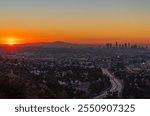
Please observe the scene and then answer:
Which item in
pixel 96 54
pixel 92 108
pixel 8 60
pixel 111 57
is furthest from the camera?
pixel 111 57

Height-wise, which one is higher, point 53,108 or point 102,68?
point 53,108

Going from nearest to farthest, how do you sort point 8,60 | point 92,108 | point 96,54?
point 92,108 < point 8,60 < point 96,54

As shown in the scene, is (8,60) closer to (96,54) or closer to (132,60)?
(96,54)

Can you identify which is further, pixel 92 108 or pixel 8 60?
pixel 8 60

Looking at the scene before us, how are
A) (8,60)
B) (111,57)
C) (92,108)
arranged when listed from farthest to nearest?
(111,57), (8,60), (92,108)

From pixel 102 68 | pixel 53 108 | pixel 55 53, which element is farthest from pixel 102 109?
pixel 102 68

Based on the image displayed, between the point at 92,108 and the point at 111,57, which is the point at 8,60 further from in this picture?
the point at 92,108

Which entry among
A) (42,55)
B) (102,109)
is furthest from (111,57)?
(102,109)

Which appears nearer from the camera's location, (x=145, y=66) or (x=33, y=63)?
(x=33, y=63)

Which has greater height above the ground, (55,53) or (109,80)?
(55,53)
